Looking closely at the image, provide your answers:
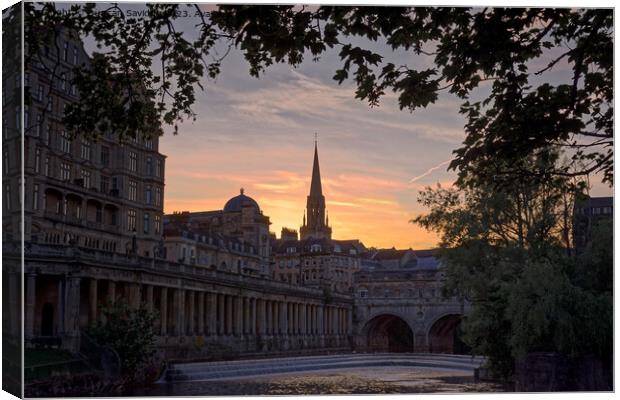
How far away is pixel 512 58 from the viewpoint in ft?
49.1

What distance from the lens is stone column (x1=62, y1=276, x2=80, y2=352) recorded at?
864 inches

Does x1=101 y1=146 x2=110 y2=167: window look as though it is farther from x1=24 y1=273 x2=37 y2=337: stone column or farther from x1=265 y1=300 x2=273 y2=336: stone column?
x1=265 y1=300 x2=273 y2=336: stone column

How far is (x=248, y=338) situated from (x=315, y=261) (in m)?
11.5

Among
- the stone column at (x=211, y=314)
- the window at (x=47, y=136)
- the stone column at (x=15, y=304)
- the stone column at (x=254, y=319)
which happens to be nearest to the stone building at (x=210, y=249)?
the stone column at (x=211, y=314)

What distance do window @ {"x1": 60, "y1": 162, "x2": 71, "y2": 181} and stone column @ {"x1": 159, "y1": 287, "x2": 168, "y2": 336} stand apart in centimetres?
815

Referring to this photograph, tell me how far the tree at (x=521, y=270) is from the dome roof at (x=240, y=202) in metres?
4.12

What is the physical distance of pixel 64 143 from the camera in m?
18.5

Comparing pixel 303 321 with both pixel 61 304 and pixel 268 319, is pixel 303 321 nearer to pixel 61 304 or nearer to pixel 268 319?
pixel 268 319

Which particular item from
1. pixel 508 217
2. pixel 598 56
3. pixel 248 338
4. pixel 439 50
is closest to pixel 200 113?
pixel 439 50

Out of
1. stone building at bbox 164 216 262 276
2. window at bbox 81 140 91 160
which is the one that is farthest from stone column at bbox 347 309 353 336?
window at bbox 81 140 91 160

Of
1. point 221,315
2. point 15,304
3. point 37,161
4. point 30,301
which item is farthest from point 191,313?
point 15,304

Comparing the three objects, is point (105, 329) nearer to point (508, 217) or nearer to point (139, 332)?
point (139, 332)

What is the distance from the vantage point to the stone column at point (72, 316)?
21.9 metres

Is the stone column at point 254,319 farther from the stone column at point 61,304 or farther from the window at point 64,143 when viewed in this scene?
the window at point 64,143
